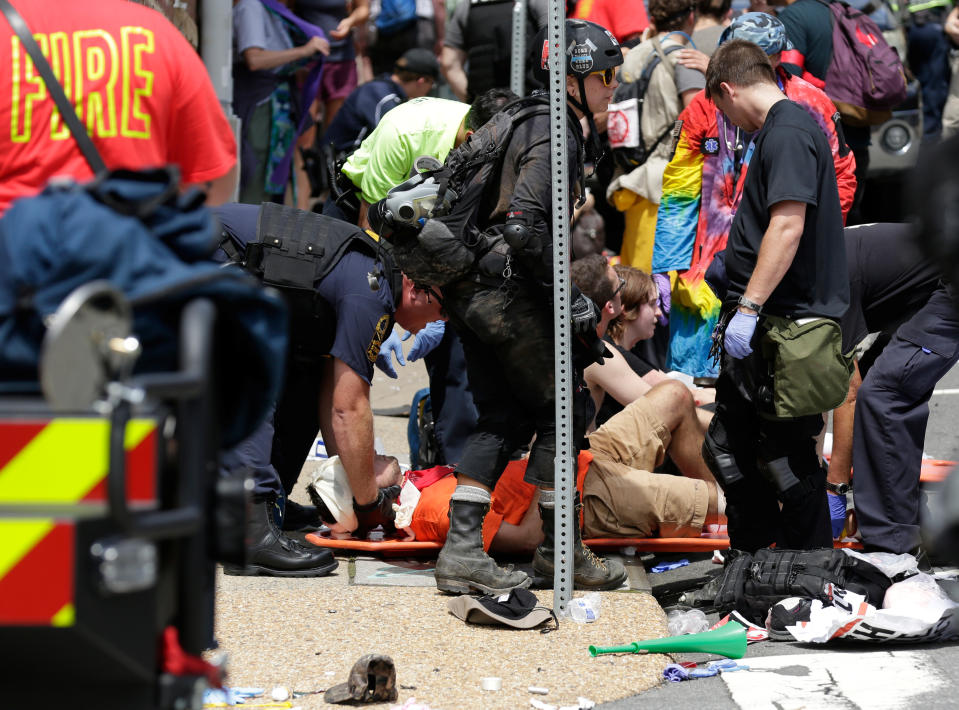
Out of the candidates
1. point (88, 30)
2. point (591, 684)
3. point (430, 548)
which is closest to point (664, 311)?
point (430, 548)

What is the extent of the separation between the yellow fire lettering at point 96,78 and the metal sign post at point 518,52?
345 centimetres

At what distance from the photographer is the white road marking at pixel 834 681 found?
12.7ft

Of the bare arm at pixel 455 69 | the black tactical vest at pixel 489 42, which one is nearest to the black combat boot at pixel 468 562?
the black tactical vest at pixel 489 42

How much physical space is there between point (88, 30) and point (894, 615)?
307 centimetres

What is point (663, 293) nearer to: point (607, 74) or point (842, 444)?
point (842, 444)

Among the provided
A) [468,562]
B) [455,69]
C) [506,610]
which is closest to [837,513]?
[468,562]

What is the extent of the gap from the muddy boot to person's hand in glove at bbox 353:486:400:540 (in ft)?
2.67

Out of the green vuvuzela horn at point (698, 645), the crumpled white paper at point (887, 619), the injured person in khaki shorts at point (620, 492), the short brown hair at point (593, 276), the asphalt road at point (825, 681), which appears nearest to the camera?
the asphalt road at point (825, 681)

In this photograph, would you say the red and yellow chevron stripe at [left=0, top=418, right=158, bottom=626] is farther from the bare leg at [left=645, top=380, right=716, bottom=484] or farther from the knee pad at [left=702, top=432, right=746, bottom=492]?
the bare leg at [left=645, top=380, right=716, bottom=484]

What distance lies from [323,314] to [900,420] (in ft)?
7.52

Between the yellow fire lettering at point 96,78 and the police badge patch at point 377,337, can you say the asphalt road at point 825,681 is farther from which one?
the yellow fire lettering at point 96,78

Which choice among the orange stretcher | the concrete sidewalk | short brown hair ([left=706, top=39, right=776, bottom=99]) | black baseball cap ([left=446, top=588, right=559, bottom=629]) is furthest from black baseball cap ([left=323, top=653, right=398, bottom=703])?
short brown hair ([left=706, top=39, right=776, bottom=99])

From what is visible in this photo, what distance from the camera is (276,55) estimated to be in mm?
7781

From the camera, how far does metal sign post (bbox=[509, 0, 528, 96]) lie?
6.39 m
